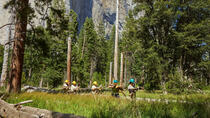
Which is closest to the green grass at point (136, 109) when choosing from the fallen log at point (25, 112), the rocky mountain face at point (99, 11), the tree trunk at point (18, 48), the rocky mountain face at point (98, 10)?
the fallen log at point (25, 112)

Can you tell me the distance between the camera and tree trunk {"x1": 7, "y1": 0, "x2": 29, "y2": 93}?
7.93 meters

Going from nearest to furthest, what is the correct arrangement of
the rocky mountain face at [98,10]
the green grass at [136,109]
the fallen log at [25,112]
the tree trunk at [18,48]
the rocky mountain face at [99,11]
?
the fallen log at [25,112], the green grass at [136,109], the tree trunk at [18,48], the rocky mountain face at [98,10], the rocky mountain face at [99,11]

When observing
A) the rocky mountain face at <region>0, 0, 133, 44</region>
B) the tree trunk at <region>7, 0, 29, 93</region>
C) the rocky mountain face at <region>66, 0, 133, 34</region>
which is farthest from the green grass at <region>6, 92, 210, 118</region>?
the rocky mountain face at <region>66, 0, 133, 34</region>

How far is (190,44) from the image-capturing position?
17141 mm

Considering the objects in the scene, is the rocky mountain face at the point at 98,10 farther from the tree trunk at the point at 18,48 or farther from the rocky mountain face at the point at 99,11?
the tree trunk at the point at 18,48

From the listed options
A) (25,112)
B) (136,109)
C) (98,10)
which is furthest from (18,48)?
(98,10)

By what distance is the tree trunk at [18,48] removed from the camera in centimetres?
793

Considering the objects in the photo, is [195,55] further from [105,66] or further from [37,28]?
[105,66]

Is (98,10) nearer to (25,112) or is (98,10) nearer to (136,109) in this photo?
(25,112)

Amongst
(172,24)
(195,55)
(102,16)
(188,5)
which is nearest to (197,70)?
(195,55)

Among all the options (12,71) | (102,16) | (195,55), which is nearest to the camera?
(12,71)

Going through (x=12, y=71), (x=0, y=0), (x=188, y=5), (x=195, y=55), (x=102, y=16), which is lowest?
(x=12, y=71)

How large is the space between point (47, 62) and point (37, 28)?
2041 centimetres

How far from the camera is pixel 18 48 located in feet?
28.0
